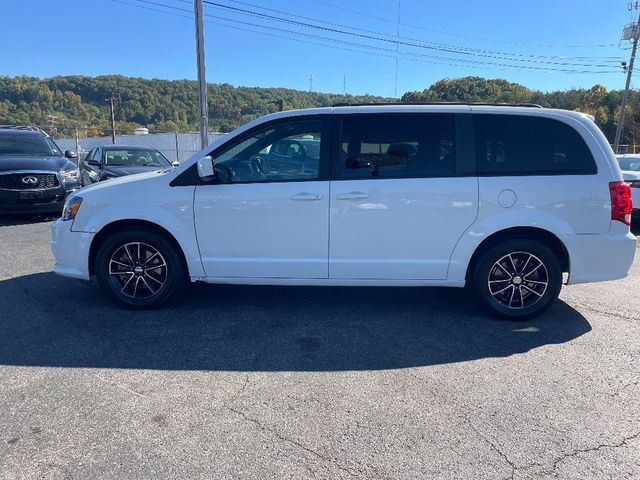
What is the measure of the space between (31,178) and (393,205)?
793cm

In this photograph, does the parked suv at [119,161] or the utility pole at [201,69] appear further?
the utility pole at [201,69]

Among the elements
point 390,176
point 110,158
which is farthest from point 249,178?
point 110,158

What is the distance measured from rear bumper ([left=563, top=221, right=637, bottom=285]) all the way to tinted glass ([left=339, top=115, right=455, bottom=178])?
1.36 metres

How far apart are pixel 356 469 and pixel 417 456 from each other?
0.36 m

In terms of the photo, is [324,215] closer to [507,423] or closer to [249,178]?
[249,178]

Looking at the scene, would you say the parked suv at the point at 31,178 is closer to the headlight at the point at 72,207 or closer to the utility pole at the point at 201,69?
the utility pole at the point at 201,69

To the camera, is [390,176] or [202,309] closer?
[390,176]

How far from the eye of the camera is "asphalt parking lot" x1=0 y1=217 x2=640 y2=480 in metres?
2.51

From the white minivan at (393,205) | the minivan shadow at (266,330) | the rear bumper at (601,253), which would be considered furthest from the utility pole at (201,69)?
the rear bumper at (601,253)

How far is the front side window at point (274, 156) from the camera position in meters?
4.41

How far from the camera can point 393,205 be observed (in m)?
4.28

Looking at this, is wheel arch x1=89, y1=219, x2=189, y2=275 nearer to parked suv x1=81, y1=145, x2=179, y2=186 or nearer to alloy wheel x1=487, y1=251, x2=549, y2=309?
alloy wheel x1=487, y1=251, x2=549, y2=309

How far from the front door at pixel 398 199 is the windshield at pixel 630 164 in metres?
7.21

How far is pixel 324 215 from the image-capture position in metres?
4.33
